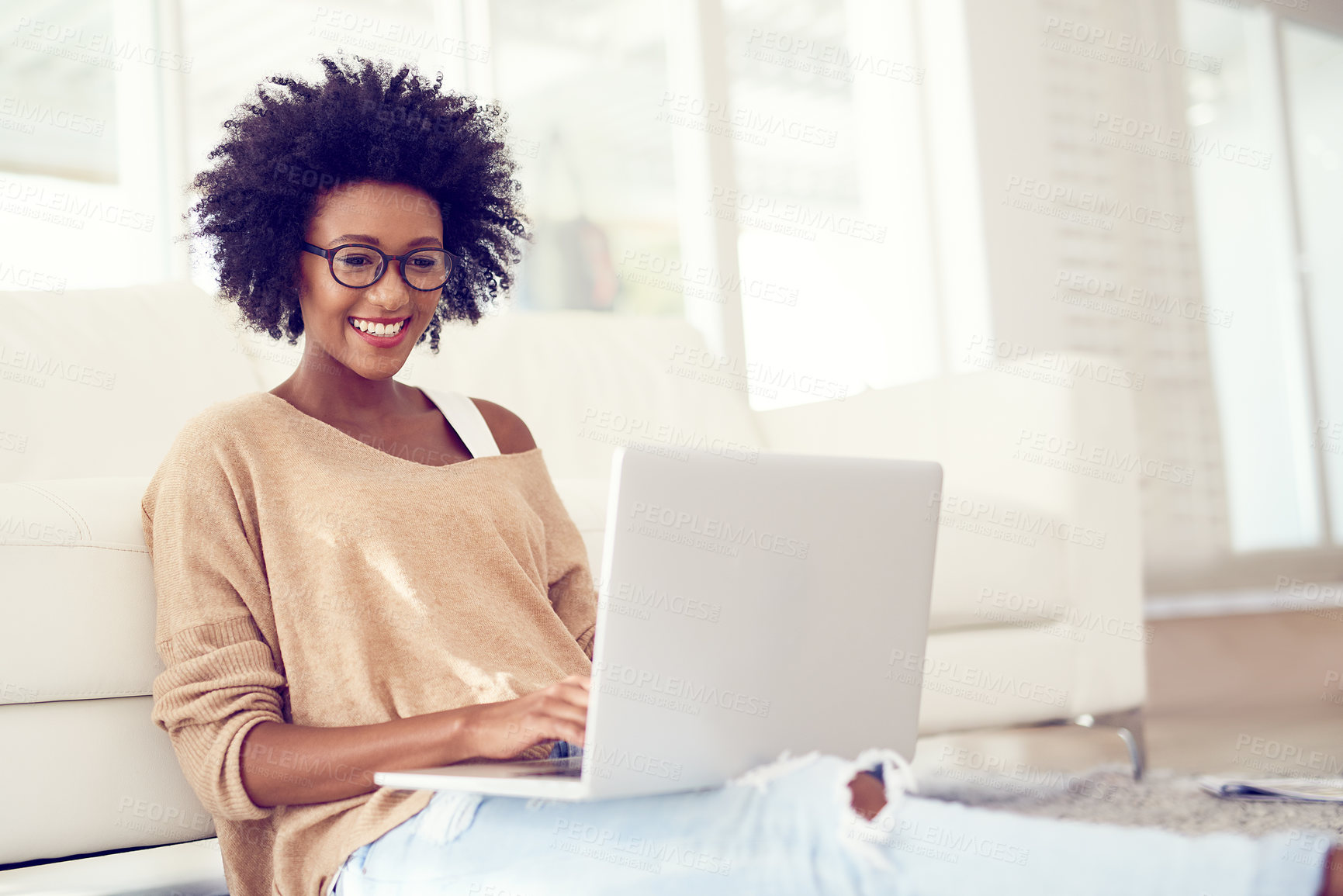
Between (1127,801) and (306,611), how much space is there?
1276 mm

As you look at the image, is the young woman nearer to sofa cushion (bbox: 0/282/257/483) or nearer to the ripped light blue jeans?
the ripped light blue jeans

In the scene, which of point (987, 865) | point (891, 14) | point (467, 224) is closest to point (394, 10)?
point (891, 14)

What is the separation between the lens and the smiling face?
1.22 meters

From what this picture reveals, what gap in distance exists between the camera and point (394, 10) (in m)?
3.38

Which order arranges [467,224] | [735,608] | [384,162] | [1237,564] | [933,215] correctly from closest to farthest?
1. [735,608]
2. [384,162]
3. [467,224]
4. [933,215]
5. [1237,564]

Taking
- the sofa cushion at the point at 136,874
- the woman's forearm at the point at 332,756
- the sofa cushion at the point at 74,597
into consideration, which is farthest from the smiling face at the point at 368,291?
the sofa cushion at the point at 136,874

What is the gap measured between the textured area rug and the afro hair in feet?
3.45

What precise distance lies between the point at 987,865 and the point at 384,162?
0.95m

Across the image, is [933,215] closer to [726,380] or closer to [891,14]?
[891,14]

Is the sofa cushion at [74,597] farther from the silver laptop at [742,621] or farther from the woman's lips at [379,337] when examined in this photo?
the silver laptop at [742,621]

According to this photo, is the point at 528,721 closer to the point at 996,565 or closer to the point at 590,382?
the point at 996,565

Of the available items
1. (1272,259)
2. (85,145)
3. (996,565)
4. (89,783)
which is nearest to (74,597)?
(89,783)

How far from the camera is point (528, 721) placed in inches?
35.0

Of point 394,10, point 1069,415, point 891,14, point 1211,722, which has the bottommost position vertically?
point 1211,722
